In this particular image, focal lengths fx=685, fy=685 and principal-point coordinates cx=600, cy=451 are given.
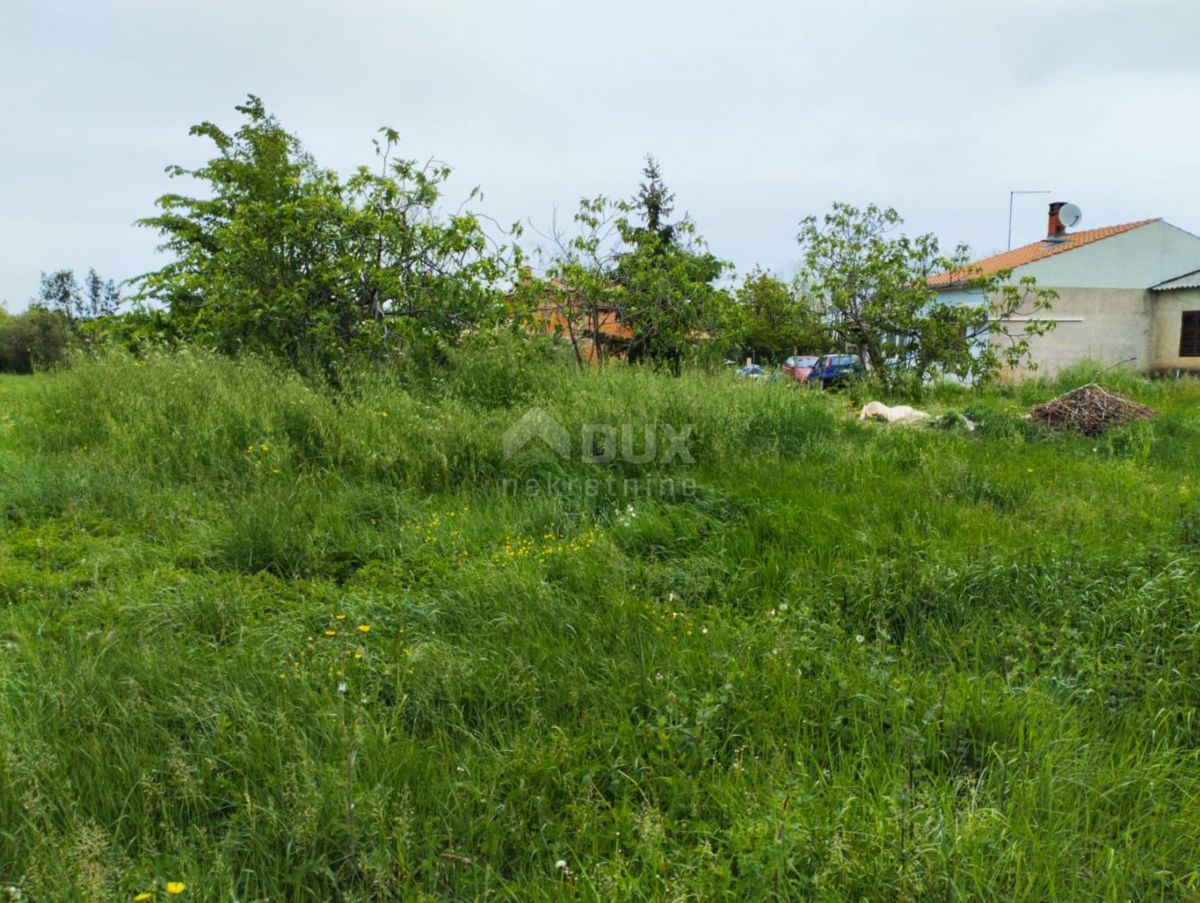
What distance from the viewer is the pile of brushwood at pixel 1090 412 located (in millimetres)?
7242

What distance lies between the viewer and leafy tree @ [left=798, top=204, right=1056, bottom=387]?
440 inches

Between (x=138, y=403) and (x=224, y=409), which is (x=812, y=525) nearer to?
(x=224, y=409)

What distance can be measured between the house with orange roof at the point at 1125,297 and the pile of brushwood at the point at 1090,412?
47.0 feet

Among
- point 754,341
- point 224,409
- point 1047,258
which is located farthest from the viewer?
point 1047,258

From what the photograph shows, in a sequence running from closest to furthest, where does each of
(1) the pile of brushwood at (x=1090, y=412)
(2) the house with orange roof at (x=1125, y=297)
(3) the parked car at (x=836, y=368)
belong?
(1) the pile of brushwood at (x=1090, y=412) < (3) the parked car at (x=836, y=368) < (2) the house with orange roof at (x=1125, y=297)

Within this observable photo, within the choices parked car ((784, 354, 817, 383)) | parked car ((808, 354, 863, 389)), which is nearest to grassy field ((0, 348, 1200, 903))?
parked car ((808, 354, 863, 389))

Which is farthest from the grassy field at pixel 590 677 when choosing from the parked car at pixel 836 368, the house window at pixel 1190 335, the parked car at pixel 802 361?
the house window at pixel 1190 335

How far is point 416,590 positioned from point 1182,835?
A: 2.97 m

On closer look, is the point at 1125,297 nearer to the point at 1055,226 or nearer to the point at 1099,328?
the point at 1099,328

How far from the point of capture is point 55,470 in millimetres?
5027

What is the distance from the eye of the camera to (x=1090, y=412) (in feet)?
24.6

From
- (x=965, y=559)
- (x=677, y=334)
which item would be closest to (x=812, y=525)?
(x=965, y=559)

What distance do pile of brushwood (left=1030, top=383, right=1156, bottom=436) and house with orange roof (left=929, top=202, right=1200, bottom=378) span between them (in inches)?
564

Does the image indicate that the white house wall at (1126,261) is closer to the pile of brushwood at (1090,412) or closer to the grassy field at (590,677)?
the pile of brushwood at (1090,412)
